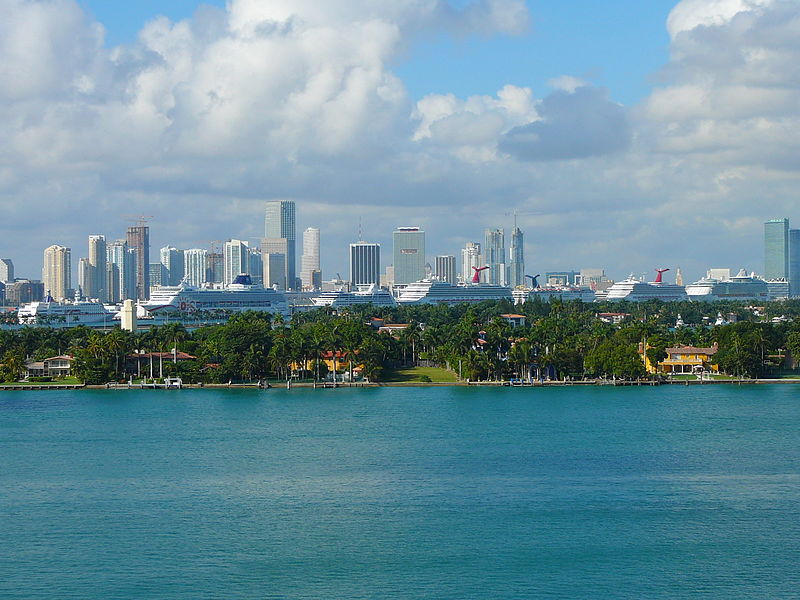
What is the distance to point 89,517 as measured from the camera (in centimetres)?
2805

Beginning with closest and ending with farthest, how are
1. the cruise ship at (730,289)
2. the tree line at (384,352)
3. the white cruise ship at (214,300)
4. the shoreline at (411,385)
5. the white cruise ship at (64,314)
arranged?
the shoreline at (411,385) < the tree line at (384,352) < the white cruise ship at (64,314) < the white cruise ship at (214,300) < the cruise ship at (730,289)

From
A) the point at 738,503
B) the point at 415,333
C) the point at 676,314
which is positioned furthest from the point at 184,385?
the point at 676,314

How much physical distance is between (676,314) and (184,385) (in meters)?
72.4

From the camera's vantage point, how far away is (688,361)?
66.4m

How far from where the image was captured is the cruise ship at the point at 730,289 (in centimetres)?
18900

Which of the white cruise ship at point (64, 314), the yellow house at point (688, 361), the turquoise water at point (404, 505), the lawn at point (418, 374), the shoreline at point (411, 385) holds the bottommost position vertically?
the turquoise water at point (404, 505)

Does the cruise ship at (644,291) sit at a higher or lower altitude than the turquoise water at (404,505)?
higher

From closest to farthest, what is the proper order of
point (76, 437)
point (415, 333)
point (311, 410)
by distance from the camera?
point (76, 437) < point (311, 410) < point (415, 333)

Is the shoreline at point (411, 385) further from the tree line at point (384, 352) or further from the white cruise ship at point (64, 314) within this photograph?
the white cruise ship at point (64, 314)

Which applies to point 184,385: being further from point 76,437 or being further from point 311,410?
point 76,437

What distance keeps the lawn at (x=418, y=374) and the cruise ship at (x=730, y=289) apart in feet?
405

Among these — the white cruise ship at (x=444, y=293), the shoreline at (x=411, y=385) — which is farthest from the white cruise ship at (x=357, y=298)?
the shoreline at (x=411, y=385)

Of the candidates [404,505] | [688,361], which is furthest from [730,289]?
[404,505]

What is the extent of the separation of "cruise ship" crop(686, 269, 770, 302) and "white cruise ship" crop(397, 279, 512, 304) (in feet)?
112
